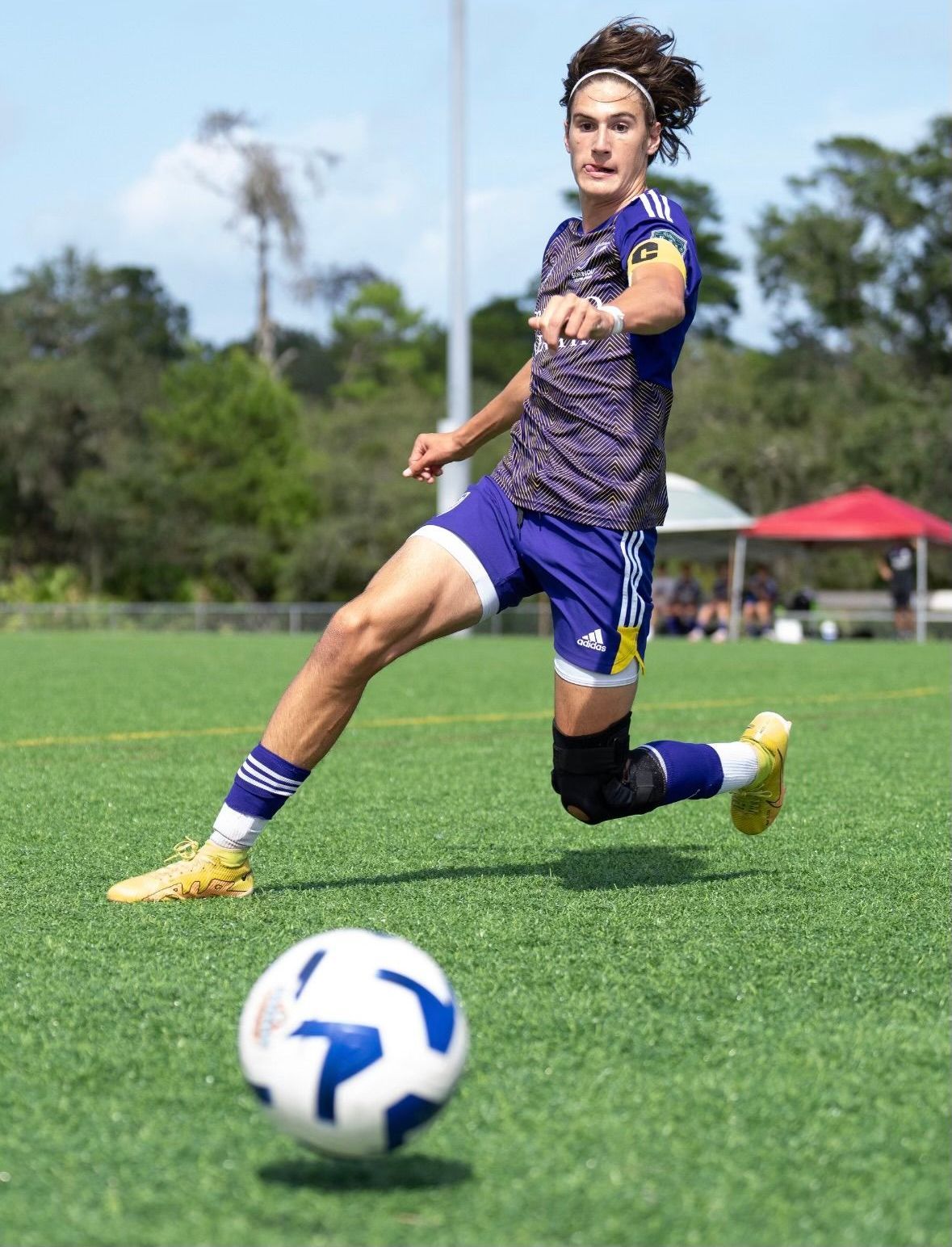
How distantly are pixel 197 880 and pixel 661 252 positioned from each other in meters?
2.08

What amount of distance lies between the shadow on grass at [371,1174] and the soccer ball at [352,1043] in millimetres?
47

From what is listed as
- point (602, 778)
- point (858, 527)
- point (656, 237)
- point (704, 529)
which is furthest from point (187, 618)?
point (656, 237)

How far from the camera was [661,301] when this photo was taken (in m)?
3.86

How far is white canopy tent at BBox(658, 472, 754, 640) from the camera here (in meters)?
26.8

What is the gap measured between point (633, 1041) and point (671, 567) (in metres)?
37.3

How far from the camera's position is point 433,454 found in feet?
15.7

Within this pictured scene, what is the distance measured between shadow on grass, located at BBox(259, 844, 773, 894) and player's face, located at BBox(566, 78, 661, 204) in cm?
196

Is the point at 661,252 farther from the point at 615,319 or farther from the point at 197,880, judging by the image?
the point at 197,880

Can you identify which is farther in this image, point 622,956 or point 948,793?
point 948,793

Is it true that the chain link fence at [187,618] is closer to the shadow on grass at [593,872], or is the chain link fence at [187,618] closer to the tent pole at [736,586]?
the tent pole at [736,586]

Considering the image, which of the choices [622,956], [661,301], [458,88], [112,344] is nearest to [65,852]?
[622,956]

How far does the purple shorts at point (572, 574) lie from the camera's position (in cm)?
425

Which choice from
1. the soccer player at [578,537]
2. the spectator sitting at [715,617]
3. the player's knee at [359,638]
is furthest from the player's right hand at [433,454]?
the spectator sitting at [715,617]

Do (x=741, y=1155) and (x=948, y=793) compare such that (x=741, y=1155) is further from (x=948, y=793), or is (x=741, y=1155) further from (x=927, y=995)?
(x=948, y=793)
